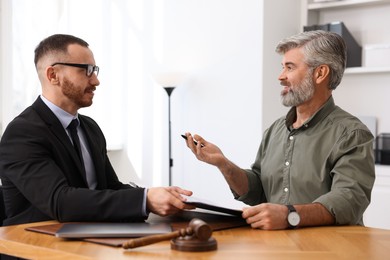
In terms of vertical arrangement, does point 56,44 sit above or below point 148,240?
above

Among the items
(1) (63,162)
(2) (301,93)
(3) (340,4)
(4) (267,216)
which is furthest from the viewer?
(3) (340,4)

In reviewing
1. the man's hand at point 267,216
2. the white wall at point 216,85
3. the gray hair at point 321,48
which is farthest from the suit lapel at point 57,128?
the white wall at point 216,85

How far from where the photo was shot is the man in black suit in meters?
1.95

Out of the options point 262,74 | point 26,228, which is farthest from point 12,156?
point 262,74

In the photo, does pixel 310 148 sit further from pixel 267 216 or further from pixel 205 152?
pixel 267 216

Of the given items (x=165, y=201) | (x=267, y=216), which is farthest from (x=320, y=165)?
(x=165, y=201)

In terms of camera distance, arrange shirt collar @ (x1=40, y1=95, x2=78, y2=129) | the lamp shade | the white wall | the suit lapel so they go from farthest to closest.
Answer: the lamp shade
the white wall
shirt collar @ (x1=40, y1=95, x2=78, y2=129)
the suit lapel

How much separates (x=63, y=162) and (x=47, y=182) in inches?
7.9

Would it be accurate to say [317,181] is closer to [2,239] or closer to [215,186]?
[2,239]

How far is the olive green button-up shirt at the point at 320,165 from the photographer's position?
2137 millimetres

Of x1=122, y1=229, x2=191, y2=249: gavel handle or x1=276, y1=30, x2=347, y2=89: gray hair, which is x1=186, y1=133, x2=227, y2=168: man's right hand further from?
x1=122, y1=229, x2=191, y2=249: gavel handle

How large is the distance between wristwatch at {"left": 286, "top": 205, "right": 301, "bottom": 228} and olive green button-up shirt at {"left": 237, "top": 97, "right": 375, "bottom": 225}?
5.7 inches

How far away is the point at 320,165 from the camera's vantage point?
239 cm

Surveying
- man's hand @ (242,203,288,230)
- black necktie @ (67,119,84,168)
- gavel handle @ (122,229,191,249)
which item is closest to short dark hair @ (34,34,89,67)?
black necktie @ (67,119,84,168)
